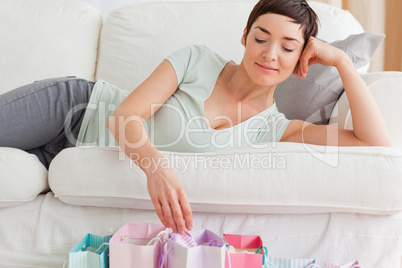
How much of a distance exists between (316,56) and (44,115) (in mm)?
925

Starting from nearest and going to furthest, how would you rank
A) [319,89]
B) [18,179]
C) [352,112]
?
[18,179] < [352,112] < [319,89]

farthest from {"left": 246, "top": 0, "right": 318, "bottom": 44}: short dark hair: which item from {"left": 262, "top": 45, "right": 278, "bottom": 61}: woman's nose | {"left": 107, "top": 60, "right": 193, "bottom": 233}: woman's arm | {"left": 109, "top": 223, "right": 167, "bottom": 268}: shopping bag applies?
{"left": 109, "top": 223, "right": 167, "bottom": 268}: shopping bag

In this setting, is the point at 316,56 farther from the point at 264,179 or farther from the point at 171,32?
the point at 171,32

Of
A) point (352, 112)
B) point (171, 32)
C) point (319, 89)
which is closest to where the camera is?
point (352, 112)

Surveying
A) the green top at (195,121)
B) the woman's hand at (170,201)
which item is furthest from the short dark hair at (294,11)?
the woman's hand at (170,201)

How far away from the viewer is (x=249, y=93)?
150cm

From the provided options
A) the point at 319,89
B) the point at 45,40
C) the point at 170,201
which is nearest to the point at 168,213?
the point at 170,201

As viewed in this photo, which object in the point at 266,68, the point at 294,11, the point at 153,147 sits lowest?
the point at 153,147

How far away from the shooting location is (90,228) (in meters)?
1.30

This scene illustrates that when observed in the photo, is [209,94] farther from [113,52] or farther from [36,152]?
[113,52]

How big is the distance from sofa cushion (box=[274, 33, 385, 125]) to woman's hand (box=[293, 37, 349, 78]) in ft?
0.67

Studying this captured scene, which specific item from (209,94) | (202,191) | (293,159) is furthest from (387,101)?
(202,191)

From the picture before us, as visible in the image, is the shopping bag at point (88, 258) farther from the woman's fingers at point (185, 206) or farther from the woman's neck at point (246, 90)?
the woman's neck at point (246, 90)

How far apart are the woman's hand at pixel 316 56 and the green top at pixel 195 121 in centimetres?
18
